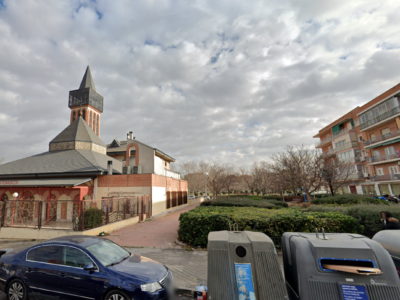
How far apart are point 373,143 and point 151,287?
3732cm

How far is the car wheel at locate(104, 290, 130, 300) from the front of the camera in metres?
3.58

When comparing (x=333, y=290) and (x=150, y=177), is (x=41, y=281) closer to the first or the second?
(x=333, y=290)

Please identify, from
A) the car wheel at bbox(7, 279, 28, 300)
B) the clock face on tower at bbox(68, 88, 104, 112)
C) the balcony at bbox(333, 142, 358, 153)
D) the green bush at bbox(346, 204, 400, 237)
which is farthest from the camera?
the clock face on tower at bbox(68, 88, 104, 112)

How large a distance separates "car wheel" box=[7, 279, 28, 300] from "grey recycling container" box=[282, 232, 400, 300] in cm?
523

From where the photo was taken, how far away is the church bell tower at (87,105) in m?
40.6

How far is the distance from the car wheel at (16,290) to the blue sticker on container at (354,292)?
572 centimetres

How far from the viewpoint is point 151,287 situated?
3.66 metres

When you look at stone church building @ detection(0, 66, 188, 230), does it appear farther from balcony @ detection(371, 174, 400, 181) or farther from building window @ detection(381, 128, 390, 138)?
building window @ detection(381, 128, 390, 138)

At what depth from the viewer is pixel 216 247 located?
3.10 m

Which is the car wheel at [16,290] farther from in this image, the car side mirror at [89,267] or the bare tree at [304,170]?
the bare tree at [304,170]

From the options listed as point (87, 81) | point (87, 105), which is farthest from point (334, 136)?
point (87, 81)

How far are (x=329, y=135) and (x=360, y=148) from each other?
8.19 metres

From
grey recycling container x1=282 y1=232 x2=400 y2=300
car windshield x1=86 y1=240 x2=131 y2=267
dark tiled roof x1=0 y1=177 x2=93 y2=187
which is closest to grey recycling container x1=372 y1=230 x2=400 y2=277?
grey recycling container x1=282 y1=232 x2=400 y2=300

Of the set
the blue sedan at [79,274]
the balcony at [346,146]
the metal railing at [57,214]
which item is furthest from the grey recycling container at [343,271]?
the balcony at [346,146]
